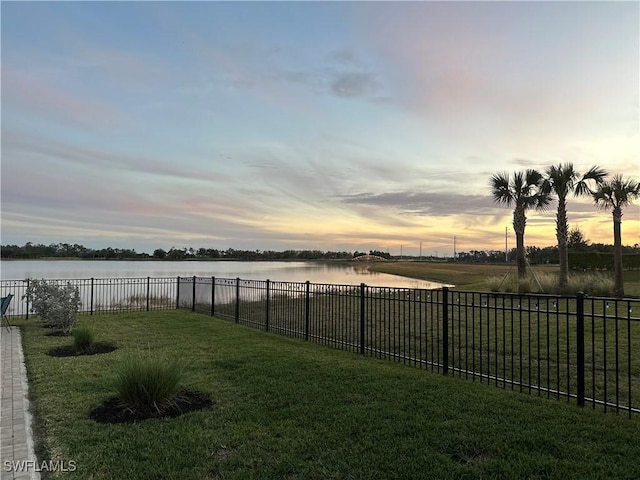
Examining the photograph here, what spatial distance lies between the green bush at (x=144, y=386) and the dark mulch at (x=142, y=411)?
0.16ft

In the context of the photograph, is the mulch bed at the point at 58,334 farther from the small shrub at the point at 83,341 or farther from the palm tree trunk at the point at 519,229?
the palm tree trunk at the point at 519,229

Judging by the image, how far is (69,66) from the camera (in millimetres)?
10594

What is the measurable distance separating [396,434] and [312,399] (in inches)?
54.0

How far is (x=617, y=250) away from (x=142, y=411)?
67.0ft

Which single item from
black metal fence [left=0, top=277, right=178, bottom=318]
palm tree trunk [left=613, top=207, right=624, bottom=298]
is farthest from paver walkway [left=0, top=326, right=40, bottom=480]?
palm tree trunk [left=613, top=207, right=624, bottom=298]

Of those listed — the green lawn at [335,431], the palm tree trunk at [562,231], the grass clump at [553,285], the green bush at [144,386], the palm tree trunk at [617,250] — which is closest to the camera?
the green lawn at [335,431]

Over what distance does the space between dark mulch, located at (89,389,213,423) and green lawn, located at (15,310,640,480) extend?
0.51 feet

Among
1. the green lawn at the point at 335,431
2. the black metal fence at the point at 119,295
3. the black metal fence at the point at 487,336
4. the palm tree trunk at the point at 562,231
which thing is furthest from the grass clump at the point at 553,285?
the green lawn at the point at 335,431

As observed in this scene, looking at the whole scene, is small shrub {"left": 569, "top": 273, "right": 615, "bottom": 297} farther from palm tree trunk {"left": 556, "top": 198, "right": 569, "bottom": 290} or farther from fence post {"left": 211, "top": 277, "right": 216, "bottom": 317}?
fence post {"left": 211, "top": 277, "right": 216, "bottom": 317}

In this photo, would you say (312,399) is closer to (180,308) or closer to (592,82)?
(592,82)

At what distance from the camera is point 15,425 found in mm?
4578

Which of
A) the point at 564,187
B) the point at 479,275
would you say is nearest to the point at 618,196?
the point at 564,187

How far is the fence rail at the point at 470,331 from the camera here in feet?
17.4

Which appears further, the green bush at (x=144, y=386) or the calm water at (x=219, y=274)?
the calm water at (x=219, y=274)
